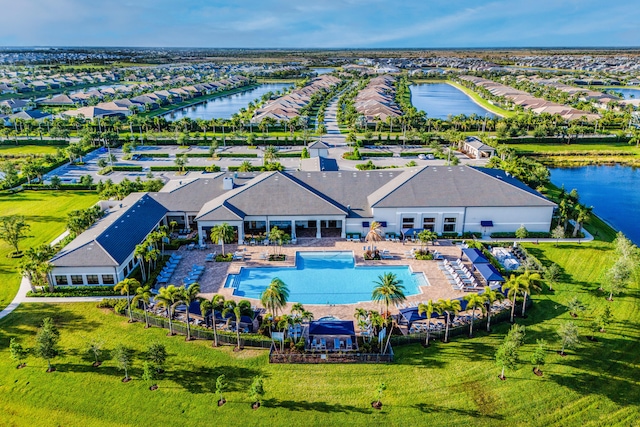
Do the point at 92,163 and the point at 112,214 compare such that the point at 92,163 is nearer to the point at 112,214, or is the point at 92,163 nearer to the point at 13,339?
the point at 112,214

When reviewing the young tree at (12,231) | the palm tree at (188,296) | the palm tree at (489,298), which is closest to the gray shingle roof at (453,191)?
the palm tree at (489,298)

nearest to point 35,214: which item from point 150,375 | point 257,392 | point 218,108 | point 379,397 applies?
point 150,375

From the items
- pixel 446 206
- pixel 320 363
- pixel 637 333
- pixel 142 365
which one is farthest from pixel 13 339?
pixel 637 333

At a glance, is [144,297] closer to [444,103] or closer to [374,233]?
[374,233]

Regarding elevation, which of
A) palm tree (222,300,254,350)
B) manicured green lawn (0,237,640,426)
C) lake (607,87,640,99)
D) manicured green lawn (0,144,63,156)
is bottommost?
manicured green lawn (0,237,640,426)

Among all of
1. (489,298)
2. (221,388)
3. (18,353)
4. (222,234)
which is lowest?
(221,388)

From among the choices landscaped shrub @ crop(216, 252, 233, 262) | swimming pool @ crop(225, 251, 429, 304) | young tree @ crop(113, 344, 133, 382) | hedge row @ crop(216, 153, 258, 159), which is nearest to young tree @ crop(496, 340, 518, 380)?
swimming pool @ crop(225, 251, 429, 304)

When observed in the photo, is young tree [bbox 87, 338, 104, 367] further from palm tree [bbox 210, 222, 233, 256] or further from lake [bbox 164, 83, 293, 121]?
lake [bbox 164, 83, 293, 121]
